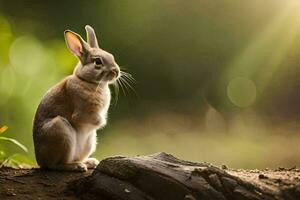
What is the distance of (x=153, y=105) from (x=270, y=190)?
5.83 meters

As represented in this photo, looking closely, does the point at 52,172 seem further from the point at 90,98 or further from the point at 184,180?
the point at 184,180

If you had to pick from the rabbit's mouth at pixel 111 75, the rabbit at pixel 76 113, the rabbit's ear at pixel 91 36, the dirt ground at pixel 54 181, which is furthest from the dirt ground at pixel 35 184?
the rabbit's ear at pixel 91 36

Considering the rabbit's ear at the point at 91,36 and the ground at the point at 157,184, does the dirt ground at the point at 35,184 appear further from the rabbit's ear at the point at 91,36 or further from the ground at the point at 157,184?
the rabbit's ear at the point at 91,36

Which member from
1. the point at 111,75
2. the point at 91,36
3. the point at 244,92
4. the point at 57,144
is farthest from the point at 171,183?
the point at 244,92

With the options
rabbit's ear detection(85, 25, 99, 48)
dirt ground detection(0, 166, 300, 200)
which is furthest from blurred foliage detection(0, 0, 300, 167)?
dirt ground detection(0, 166, 300, 200)

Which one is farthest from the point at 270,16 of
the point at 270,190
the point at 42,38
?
the point at 270,190

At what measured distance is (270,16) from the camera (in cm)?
1037

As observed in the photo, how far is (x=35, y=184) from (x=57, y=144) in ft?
1.33

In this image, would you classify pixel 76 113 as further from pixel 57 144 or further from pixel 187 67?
pixel 187 67

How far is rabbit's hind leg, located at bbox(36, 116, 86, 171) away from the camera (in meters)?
4.64

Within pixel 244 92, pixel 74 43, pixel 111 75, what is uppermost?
pixel 244 92

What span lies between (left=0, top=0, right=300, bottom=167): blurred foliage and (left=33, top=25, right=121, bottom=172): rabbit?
9.12 feet

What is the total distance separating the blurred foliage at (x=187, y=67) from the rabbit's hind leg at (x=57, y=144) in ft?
9.83

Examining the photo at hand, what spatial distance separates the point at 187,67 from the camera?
400 inches
